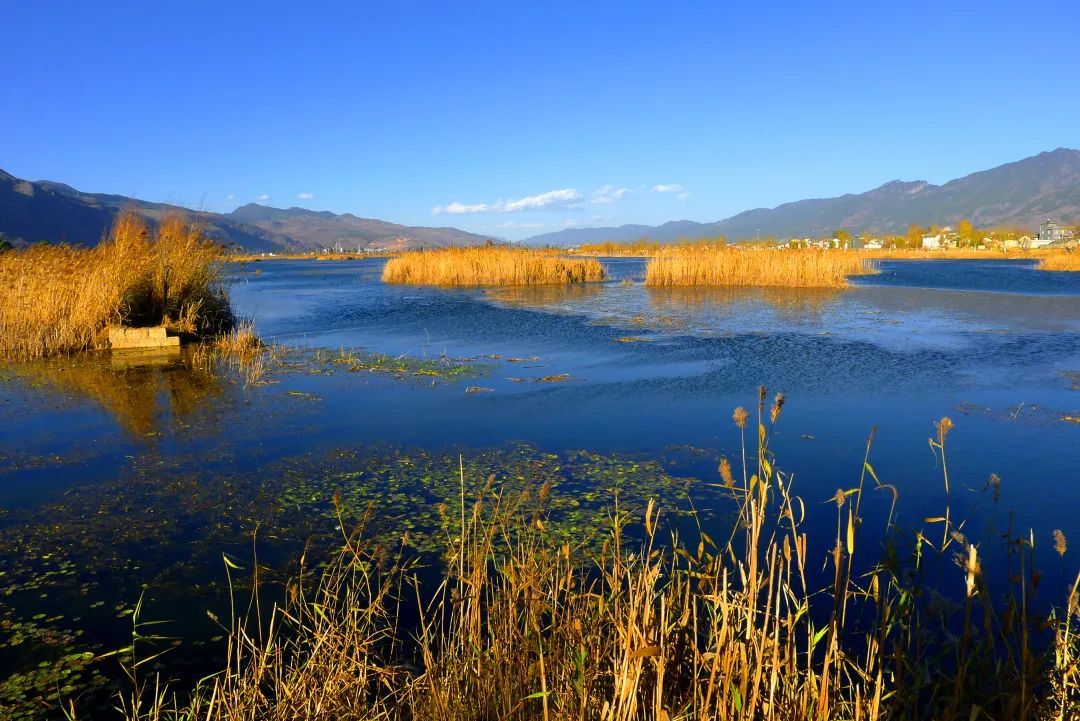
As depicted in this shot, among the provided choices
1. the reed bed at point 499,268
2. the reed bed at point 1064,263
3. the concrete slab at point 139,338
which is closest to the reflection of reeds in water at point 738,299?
the reed bed at point 499,268

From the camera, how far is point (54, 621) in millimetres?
4113

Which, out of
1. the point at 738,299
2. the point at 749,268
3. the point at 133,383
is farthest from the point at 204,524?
the point at 749,268

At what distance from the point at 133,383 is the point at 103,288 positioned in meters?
4.06

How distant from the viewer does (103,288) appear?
14.1m

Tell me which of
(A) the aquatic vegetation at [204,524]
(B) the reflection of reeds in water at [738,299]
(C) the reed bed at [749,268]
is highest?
(C) the reed bed at [749,268]

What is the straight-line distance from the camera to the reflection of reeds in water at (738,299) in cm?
2087

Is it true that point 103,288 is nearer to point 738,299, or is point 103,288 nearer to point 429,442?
point 429,442

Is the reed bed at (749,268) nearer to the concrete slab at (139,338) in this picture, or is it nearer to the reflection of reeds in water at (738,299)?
the reflection of reeds in water at (738,299)

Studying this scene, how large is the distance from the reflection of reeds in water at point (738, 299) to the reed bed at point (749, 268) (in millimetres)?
693

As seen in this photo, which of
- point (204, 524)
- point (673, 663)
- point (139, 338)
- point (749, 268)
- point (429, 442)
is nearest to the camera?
point (673, 663)

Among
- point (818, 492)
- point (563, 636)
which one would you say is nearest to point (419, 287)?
point (818, 492)

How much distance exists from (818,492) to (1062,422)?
13.8 feet

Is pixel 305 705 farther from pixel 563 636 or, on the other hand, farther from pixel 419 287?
pixel 419 287

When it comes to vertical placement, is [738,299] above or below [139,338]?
below
